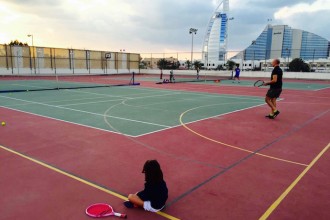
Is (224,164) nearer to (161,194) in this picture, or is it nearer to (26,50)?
(161,194)

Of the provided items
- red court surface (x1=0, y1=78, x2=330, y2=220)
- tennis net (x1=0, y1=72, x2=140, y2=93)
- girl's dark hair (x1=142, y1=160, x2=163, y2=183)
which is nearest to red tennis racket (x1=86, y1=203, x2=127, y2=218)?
red court surface (x1=0, y1=78, x2=330, y2=220)

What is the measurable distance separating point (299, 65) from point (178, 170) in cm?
4865

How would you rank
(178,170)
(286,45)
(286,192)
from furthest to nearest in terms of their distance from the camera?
(286,45) → (178,170) → (286,192)

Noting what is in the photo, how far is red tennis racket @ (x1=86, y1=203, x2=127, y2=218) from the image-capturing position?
361 centimetres

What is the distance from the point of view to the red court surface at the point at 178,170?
3.89 m

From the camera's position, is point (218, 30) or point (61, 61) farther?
point (218, 30)

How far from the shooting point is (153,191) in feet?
12.2

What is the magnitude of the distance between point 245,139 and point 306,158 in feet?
5.71

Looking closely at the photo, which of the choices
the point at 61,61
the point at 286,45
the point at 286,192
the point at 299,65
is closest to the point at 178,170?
the point at 286,192

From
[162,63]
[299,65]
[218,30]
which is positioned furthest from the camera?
[218,30]

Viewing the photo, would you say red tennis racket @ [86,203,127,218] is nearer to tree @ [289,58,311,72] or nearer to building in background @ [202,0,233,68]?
tree @ [289,58,311,72]

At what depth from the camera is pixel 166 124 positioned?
30.1 feet

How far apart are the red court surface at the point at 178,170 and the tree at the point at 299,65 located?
4317cm

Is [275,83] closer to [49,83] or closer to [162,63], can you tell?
[49,83]
